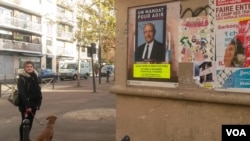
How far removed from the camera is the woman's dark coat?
7453 mm

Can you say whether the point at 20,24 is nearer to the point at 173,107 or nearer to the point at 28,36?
the point at 28,36

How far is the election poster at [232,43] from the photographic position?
5.02m

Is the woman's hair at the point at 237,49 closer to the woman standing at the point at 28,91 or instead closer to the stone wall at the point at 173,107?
the stone wall at the point at 173,107

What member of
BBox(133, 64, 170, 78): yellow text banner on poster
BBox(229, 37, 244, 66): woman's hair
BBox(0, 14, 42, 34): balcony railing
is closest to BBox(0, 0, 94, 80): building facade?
BBox(0, 14, 42, 34): balcony railing

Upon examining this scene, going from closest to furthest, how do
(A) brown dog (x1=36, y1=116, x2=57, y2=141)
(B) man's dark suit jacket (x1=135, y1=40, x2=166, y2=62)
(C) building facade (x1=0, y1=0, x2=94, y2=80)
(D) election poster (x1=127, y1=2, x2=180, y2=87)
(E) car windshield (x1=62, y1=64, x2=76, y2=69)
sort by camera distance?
(D) election poster (x1=127, y1=2, x2=180, y2=87), (B) man's dark suit jacket (x1=135, y1=40, x2=166, y2=62), (A) brown dog (x1=36, y1=116, x2=57, y2=141), (E) car windshield (x1=62, y1=64, x2=76, y2=69), (C) building facade (x1=0, y1=0, x2=94, y2=80)

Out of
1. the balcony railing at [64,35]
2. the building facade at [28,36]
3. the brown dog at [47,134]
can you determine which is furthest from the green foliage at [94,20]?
the balcony railing at [64,35]

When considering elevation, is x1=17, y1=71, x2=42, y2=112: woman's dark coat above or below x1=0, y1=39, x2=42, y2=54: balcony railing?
below

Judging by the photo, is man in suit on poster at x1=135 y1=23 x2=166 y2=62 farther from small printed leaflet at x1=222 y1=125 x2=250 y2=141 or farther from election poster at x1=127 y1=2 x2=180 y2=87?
small printed leaflet at x1=222 y1=125 x2=250 y2=141

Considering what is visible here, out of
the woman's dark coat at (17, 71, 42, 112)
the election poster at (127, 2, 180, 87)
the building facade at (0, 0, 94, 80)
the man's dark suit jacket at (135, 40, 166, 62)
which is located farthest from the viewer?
the building facade at (0, 0, 94, 80)

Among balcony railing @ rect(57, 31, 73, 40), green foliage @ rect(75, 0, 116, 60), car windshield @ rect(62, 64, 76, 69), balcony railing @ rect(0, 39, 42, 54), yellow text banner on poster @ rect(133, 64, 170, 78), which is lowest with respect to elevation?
yellow text banner on poster @ rect(133, 64, 170, 78)

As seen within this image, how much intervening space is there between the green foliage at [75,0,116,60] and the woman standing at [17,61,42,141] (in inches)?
738

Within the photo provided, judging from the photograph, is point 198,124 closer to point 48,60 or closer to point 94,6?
point 94,6

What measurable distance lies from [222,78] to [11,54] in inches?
1770

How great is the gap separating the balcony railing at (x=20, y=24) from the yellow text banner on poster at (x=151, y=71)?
40.7m
